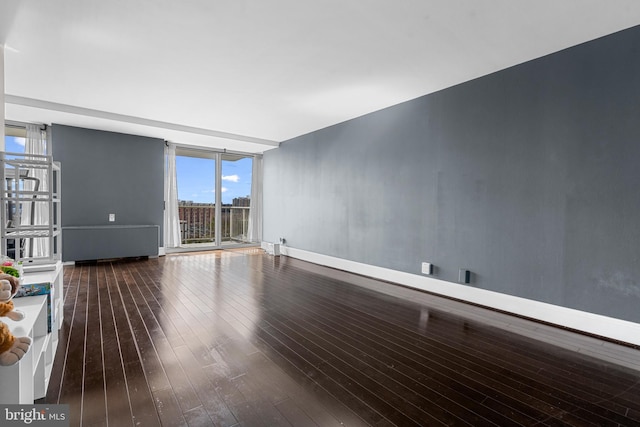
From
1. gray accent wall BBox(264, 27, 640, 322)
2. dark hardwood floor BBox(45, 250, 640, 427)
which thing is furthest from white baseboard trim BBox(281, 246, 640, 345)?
dark hardwood floor BBox(45, 250, 640, 427)

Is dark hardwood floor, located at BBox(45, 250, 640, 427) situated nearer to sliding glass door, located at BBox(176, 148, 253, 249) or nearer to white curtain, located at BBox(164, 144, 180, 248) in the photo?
white curtain, located at BBox(164, 144, 180, 248)

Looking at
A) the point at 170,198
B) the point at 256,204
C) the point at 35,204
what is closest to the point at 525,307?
the point at 256,204

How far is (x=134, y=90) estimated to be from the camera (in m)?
4.01

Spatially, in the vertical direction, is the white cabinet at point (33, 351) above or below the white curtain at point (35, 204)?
below

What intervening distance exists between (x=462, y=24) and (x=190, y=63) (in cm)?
271

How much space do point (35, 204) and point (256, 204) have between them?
433 centimetres

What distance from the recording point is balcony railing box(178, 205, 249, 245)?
7.35m

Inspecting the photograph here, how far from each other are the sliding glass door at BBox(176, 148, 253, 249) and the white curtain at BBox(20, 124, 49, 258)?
→ 231cm

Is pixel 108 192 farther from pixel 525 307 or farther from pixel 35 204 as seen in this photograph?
pixel 525 307

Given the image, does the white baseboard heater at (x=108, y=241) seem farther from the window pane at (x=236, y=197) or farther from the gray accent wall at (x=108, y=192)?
the window pane at (x=236, y=197)

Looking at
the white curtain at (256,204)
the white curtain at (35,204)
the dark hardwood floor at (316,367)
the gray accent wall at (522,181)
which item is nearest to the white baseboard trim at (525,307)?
the gray accent wall at (522,181)

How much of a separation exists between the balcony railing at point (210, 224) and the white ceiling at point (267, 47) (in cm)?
312

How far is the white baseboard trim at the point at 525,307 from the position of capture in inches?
102

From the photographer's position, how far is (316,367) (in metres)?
2.14
